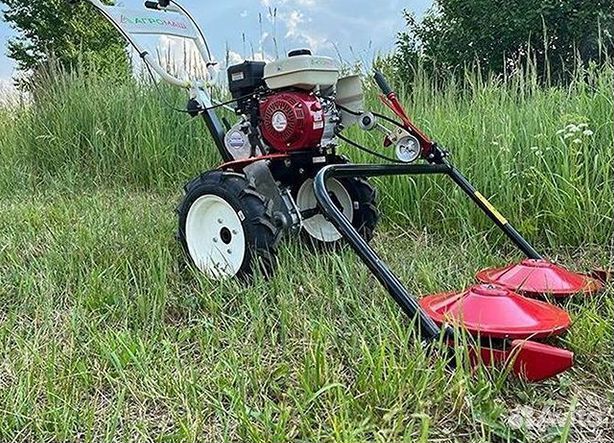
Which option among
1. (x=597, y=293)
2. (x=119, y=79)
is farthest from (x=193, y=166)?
(x=597, y=293)

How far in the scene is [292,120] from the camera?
1.75 m

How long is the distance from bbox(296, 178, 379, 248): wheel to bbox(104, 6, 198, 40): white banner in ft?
2.95

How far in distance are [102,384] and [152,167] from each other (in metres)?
2.45

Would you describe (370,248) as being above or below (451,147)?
below

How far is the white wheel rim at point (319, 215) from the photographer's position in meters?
2.08

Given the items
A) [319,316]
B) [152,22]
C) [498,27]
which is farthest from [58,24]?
[319,316]

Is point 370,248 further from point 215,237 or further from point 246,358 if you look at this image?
point 215,237

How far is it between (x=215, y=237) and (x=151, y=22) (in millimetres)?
1046

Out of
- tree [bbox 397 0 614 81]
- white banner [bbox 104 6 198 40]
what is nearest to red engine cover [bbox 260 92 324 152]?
white banner [bbox 104 6 198 40]

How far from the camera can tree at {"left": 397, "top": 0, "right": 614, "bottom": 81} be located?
968 centimetres

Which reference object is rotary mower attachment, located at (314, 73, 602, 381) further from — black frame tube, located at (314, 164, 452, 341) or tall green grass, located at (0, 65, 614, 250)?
tall green grass, located at (0, 65, 614, 250)

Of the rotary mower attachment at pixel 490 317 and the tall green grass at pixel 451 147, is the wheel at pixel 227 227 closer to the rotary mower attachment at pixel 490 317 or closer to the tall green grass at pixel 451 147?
the rotary mower attachment at pixel 490 317

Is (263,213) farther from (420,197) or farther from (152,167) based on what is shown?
(152,167)

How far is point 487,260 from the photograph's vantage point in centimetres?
194
